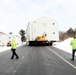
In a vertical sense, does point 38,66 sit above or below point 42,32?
below

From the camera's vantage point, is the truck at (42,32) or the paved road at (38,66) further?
the truck at (42,32)

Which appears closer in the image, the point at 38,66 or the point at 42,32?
the point at 38,66

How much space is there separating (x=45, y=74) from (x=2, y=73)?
206 centimetres

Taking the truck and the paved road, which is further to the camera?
the truck

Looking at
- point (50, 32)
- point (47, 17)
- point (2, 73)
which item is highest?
point (47, 17)

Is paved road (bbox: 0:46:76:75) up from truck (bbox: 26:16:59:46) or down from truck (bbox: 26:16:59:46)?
down

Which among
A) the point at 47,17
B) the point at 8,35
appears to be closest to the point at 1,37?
the point at 8,35

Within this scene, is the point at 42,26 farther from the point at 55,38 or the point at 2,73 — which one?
the point at 2,73

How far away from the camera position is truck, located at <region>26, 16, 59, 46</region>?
178ft

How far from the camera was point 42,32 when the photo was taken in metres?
56.9

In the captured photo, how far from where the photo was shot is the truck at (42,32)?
54.2 metres

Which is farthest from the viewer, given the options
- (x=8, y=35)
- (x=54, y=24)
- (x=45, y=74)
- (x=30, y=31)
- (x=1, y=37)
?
(x=8, y=35)

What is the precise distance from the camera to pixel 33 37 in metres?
54.4

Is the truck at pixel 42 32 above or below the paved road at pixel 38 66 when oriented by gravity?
above
